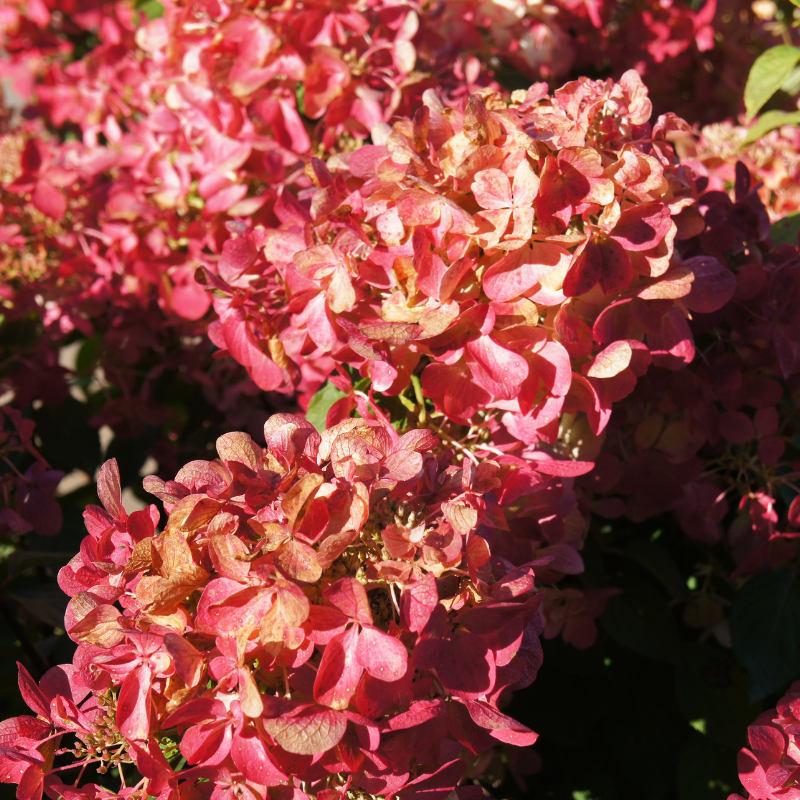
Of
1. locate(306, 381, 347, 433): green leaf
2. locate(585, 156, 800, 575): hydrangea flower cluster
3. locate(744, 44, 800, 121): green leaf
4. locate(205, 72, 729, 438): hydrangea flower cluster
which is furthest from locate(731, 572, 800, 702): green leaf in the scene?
locate(744, 44, 800, 121): green leaf

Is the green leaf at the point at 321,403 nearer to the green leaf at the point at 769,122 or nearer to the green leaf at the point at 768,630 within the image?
the green leaf at the point at 768,630

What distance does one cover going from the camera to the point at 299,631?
17.6 inches

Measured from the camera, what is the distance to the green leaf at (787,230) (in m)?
1.00

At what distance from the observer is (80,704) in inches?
23.0

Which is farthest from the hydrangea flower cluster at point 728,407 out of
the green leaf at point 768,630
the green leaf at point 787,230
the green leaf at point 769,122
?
the green leaf at point 769,122

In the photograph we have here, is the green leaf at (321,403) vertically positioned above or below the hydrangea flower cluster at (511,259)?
below

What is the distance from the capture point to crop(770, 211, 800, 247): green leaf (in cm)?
100

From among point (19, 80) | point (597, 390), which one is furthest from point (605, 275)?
point (19, 80)

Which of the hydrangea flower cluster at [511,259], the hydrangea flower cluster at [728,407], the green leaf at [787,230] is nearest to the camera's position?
the hydrangea flower cluster at [511,259]

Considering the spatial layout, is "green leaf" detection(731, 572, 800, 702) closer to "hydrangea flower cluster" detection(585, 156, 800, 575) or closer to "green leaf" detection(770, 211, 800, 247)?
"hydrangea flower cluster" detection(585, 156, 800, 575)

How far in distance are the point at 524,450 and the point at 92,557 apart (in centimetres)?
39

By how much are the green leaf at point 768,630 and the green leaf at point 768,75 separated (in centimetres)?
65

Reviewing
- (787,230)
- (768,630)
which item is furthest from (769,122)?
(768,630)

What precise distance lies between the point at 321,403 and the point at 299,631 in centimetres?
42
